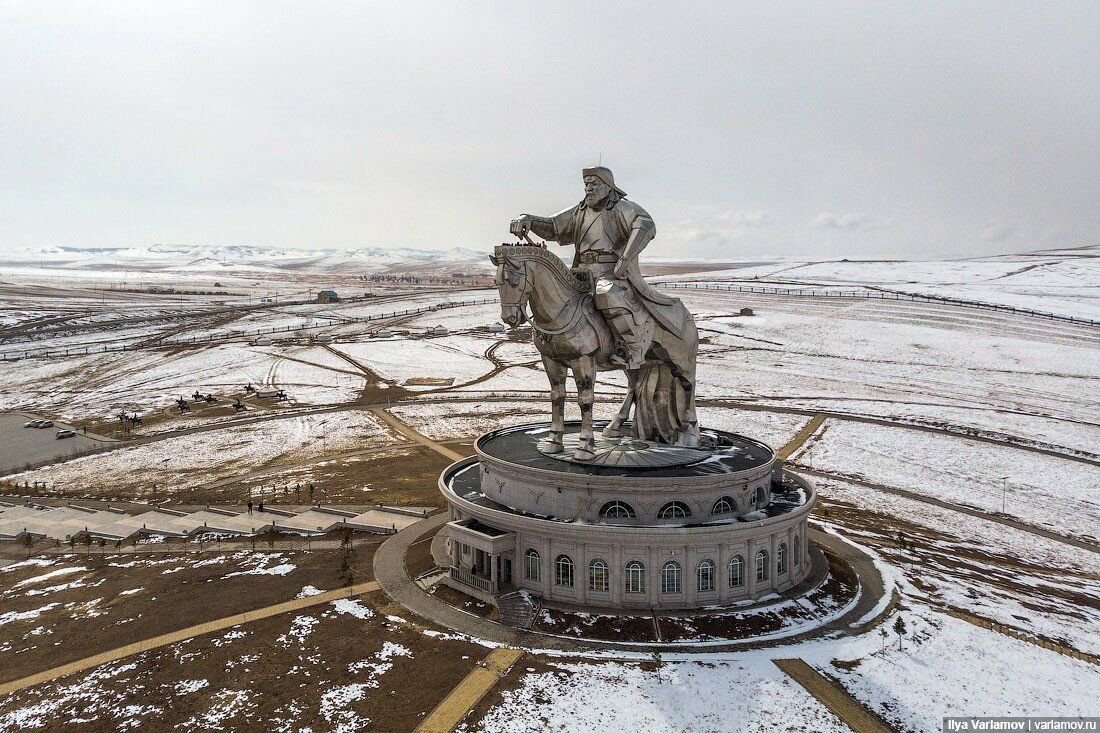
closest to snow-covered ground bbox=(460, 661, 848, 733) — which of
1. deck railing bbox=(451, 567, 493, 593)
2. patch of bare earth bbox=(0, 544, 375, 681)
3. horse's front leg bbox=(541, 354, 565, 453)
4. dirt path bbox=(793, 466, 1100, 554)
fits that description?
deck railing bbox=(451, 567, 493, 593)

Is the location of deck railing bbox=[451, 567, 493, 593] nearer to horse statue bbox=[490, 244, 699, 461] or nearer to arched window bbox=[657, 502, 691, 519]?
horse statue bbox=[490, 244, 699, 461]

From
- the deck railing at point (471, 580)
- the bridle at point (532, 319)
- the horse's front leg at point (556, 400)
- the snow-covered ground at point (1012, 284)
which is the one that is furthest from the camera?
the snow-covered ground at point (1012, 284)

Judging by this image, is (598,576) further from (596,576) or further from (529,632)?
(529,632)

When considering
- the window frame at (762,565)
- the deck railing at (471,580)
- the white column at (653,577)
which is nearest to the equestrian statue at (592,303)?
the white column at (653,577)

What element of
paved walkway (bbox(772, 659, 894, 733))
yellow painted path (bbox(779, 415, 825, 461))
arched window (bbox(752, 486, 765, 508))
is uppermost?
arched window (bbox(752, 486, 765, 508))

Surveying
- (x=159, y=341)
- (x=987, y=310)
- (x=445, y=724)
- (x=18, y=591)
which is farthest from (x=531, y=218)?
(x=987, y=310)

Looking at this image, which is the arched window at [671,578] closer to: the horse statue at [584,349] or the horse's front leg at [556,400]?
the horse statue at [584,349]
